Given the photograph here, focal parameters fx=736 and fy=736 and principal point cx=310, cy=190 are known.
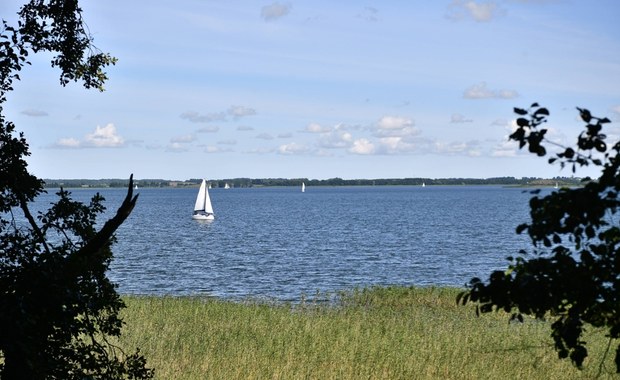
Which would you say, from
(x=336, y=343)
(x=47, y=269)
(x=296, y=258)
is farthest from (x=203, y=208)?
(x=47, y=269)

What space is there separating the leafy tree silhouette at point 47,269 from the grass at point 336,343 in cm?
826

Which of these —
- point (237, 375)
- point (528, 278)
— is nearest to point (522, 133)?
point (528, 278)

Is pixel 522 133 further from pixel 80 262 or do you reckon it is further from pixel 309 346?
pixel 309 346

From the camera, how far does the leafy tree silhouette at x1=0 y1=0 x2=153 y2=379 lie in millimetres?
7246

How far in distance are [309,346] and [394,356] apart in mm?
2382

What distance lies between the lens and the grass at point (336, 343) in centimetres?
1694

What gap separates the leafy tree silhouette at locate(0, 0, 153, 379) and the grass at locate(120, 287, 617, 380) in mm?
8263

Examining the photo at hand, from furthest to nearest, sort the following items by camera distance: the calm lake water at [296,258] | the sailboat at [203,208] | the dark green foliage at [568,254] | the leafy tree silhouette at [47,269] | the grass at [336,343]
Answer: the sailboat at [203,208] < the calm lake water at [296,258] < the grass at [336,343] < the leafy tree silhouette at [47,269] < the dark green foliage at [568,254]

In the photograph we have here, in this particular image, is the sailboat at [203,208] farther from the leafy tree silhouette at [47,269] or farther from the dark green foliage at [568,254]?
the dark green foliage at [568,254]

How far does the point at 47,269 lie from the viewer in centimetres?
752

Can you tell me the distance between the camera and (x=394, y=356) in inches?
723

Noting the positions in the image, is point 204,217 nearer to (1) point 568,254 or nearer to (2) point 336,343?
(2) point 336,343

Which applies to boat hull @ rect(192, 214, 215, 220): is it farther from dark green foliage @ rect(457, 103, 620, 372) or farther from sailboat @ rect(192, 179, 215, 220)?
dark green foliage @ rect(457, 103, 620, 372)

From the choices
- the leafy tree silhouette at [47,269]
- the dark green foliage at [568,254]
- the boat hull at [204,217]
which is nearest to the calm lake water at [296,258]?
the boat hull at [204,217]
